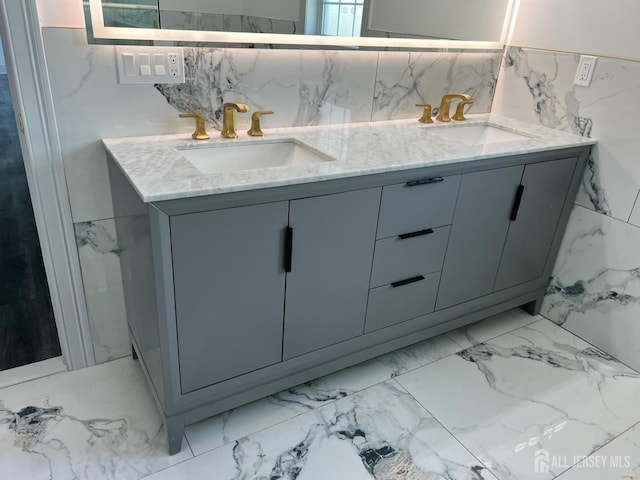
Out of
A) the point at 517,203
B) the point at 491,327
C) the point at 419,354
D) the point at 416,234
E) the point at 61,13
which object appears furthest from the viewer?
the point at 491,327

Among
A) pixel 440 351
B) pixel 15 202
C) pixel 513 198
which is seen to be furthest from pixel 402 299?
pixel 15 202

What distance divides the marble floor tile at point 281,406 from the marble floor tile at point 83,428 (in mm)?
100

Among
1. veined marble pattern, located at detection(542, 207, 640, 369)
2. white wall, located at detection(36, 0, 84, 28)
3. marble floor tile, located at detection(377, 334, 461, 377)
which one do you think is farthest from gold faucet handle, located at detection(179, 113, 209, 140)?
veined marble pattern, located at detection(542, 207, 640, 369)

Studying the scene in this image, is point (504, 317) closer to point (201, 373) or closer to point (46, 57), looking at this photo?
point (201, 373)

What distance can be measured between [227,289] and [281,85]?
34.8 inches

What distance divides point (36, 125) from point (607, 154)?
7.35 ft

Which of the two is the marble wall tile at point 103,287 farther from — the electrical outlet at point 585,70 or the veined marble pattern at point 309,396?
the electrical outlet at point 585,70

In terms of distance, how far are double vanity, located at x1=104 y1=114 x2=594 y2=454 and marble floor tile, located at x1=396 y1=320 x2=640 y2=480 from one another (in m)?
0.22

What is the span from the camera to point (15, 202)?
3303 mm

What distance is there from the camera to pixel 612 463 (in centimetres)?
168

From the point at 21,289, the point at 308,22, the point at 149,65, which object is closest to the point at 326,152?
the point at 308,22

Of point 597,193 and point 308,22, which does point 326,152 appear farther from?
point 597,193

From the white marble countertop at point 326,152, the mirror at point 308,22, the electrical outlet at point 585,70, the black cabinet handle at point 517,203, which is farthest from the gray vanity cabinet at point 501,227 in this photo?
the mirror at point 308,22

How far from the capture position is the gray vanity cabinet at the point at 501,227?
194 cm
